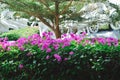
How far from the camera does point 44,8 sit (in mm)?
7035

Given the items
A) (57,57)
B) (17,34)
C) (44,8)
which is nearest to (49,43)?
(57,57)

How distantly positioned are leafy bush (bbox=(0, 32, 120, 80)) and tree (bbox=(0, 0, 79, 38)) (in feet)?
7.13

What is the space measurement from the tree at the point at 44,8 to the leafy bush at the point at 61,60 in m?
2.17

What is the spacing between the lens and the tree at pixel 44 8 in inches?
261

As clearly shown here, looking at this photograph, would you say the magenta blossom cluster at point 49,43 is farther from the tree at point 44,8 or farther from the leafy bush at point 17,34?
the leafy bush at point 17,34

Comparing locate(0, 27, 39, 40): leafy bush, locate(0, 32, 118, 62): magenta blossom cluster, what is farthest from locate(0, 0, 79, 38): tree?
locate(0, 27, 39, 40): leafy bush

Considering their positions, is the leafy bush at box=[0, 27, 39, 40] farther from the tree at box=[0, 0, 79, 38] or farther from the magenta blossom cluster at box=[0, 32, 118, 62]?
the magenta blossom cluster at box=[0, 32, 118, 62]

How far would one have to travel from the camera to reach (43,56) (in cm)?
413

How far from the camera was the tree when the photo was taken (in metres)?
6.62

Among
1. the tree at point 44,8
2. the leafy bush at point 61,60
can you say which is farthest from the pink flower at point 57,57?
the tree at point 44,8

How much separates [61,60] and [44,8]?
3.17m

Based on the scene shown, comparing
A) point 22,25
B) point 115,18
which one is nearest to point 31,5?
→ point 115,18

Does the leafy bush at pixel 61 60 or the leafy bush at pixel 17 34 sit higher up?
the leafy bush at pixel 61 60

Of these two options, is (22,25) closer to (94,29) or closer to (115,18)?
(94,29)
